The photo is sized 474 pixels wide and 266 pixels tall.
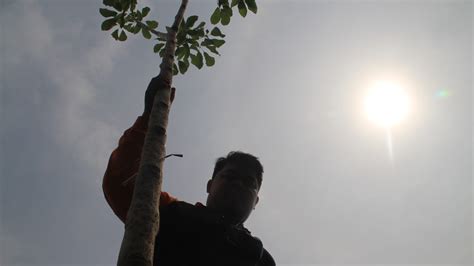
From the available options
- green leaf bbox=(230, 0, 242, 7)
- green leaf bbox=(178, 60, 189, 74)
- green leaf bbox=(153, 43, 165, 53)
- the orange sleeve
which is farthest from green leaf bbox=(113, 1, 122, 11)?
the orange sleeve

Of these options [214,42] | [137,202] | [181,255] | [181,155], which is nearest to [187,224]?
Result: [181,255]

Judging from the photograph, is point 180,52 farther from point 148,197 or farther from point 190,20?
point 148,197

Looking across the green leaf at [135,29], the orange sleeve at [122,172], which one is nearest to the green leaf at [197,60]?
the green leaf at [135,29]

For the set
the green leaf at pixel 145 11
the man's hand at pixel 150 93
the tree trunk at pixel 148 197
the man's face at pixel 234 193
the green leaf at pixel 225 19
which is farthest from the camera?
the green leaf at pixel 145 11

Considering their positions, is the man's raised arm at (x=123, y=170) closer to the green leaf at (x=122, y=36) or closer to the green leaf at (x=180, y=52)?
the green leaf at (x=180, y=52)

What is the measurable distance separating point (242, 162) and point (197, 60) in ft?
5.46

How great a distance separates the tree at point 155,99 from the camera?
1.35m

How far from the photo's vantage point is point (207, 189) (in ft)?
12.9

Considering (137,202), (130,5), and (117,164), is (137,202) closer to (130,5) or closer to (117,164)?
(117,164)

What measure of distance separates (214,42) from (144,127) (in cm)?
222

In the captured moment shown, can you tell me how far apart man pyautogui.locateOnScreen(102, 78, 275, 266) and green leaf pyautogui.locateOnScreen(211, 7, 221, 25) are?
5.32 ft

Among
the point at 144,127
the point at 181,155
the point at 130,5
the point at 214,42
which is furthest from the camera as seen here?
the point at 214,42

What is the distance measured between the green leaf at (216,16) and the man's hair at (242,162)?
179 cm

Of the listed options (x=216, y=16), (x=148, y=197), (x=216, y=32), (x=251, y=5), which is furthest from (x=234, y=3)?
(x=148, y=197)
